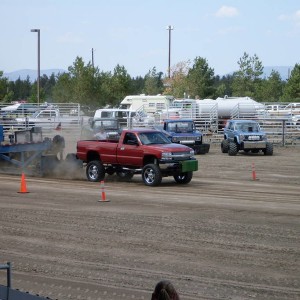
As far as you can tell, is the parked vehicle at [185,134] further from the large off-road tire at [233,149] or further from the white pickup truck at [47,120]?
the white pickup truck at [47,120]

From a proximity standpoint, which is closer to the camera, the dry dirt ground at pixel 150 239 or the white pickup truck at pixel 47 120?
the dry dirt ground at pixel 150 239

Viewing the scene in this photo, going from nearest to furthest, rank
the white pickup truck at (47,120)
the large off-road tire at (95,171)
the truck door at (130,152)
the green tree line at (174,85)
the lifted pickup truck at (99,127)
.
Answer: the truck door at (130,152), the large off-road tire at (95,171), the lifted pickup truck at (99,127), the white pickup truck at (47,120), the green tree line at (174,85)

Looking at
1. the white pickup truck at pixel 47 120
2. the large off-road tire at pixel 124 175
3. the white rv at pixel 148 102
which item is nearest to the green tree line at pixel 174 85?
the white rv at pixel 148 102

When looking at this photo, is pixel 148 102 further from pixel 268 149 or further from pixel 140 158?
pixel 140 158

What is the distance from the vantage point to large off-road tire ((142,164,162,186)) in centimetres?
2284

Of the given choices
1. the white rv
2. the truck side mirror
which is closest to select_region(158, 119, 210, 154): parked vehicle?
the truck side mirror

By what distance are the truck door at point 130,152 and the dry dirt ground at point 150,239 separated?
0.78m

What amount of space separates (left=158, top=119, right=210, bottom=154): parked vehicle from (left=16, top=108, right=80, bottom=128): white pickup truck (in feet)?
20.6

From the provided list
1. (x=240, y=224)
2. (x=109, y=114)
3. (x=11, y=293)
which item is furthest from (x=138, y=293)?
(x=109, y=114)

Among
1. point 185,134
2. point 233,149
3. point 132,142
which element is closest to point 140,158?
point 132,142

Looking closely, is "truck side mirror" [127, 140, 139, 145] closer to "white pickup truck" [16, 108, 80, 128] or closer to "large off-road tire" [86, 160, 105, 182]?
"large off-road tire" [86, 160, 105, 182]

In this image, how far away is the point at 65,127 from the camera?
1688 inches

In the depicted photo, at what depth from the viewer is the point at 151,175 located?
23094 millimetres

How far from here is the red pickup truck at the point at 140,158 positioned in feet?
75.3
